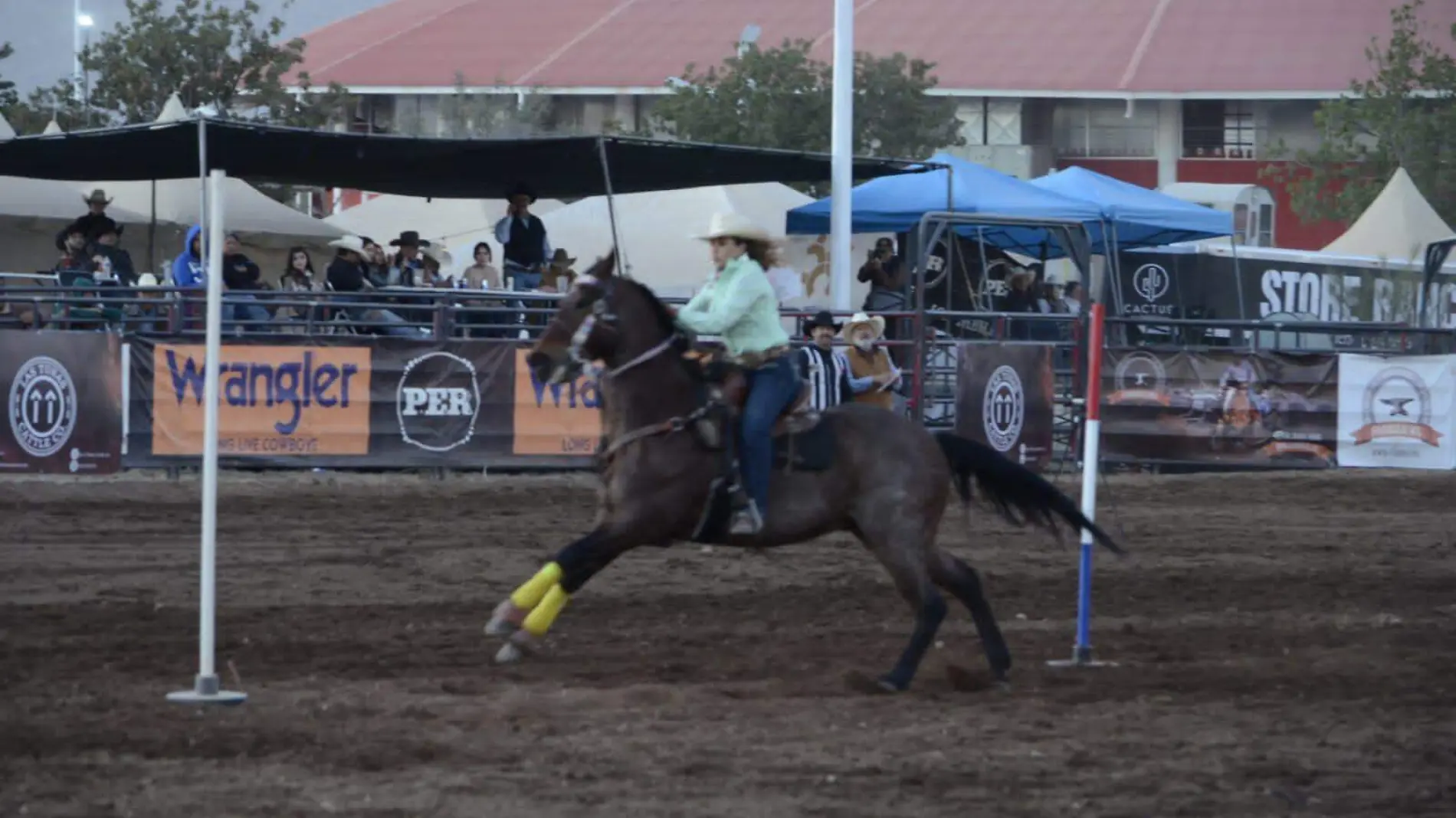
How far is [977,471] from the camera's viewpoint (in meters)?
9.11

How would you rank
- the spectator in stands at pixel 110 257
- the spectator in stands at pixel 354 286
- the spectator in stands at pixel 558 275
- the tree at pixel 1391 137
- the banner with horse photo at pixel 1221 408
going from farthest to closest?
the tree at pixel 1391 137 → the banner with horse photo at pixel 1221 408 → the spectator in stands at pixel 558 275 → the spectator in stands at pixel 110 257 → the spectator in stands at pixel 354 286

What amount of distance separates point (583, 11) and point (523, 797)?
62.8m

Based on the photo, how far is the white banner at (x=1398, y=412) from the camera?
18812 mm

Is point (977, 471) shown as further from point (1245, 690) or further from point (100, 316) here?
point (100, 316)

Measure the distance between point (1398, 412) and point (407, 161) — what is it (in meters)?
9.45

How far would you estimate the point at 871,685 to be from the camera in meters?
8.44

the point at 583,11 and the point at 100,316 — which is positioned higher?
the point at 583,11

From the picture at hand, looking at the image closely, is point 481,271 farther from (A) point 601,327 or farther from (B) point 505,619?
(B) point 505,619

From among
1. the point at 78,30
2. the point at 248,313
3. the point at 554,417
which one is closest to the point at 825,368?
the point at 554,417

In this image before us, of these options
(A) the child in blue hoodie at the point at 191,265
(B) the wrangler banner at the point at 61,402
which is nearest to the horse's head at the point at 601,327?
(B) the wrangler banner at the point at 61,402

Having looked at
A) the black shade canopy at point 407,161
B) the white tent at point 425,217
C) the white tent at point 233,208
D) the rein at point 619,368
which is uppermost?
the white tent at point 425,217

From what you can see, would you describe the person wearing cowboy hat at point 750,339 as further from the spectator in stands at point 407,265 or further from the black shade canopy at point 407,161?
the spectator in stands at point 407,265

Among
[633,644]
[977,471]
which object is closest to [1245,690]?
[977,471]

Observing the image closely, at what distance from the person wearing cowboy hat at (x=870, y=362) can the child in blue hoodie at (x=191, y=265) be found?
555 cm
